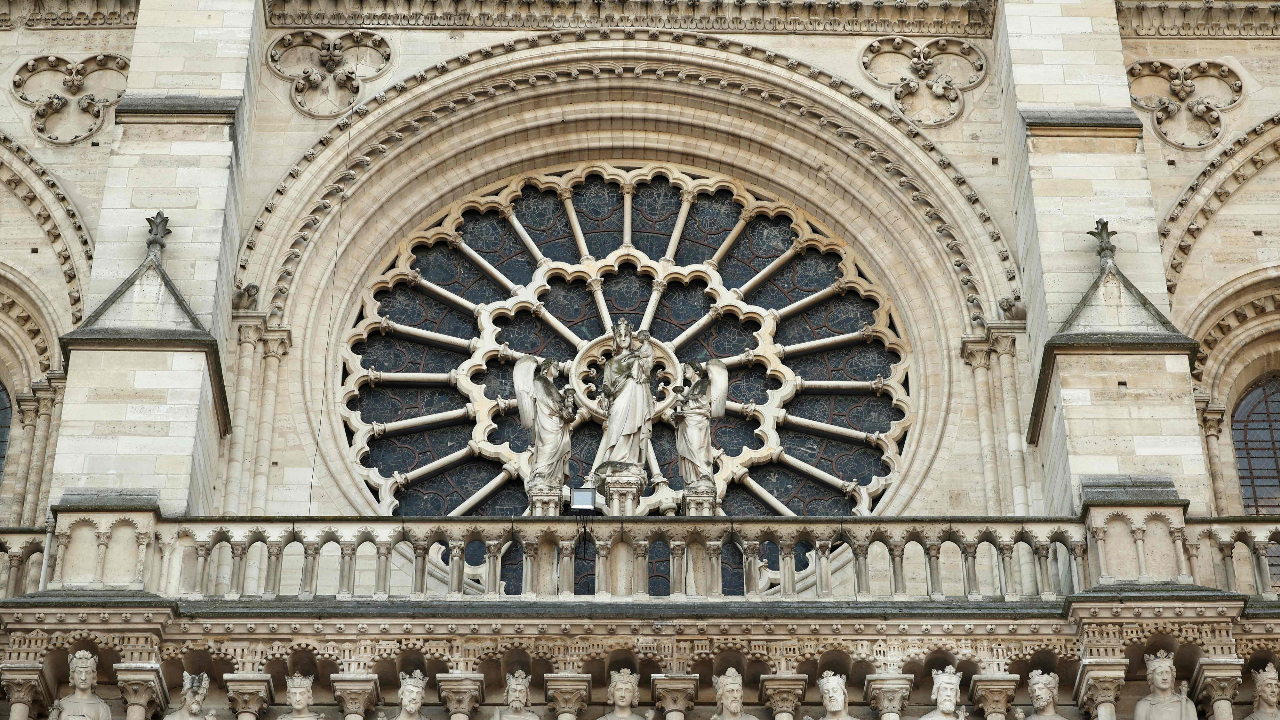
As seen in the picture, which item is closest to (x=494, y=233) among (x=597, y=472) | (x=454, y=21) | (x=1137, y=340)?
(x=454, y=21)

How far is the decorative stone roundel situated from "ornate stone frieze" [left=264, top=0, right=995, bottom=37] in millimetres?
1292

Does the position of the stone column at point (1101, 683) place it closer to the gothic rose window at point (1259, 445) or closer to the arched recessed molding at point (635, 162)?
the arched recessed molding at point (635, 162)

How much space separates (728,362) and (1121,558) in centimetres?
452

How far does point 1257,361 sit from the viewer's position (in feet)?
71.4

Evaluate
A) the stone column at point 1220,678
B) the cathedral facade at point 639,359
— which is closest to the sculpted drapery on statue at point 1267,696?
the cathedral facade at point 639,359

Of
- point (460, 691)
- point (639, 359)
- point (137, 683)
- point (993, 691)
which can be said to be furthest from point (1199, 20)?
point (137, 683)

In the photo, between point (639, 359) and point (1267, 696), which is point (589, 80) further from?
point (1267, 696)

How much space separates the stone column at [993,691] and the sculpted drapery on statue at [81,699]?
5.75 meters

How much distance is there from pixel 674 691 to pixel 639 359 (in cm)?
289

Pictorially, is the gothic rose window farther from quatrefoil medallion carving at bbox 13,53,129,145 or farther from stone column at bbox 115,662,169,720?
quatrefoil medallion carving at bbox 13,53,129,145

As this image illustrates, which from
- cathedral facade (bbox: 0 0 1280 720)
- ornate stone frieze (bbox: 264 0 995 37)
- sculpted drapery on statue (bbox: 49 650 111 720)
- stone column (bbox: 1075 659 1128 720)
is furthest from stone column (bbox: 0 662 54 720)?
ornate stone frieze (bbox: 264 0 995 37)

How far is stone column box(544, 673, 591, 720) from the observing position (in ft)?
57.0

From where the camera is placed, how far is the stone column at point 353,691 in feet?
56.9

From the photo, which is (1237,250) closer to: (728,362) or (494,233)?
(728,362)
